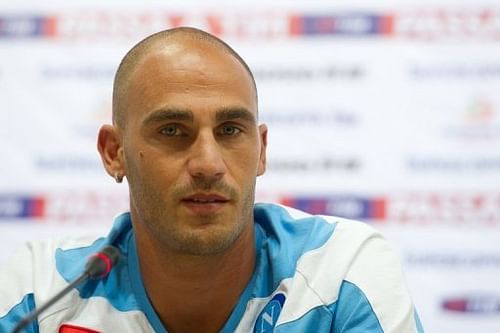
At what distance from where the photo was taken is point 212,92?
178 centimetres

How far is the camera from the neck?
1.88m

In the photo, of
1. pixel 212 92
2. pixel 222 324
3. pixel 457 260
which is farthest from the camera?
pixel 457 260

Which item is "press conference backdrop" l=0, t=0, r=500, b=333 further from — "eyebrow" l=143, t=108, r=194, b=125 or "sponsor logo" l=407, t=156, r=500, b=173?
"eyebrow" l=143, t=108, r=194, b=125

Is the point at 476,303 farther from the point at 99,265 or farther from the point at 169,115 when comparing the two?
the point at 99,265

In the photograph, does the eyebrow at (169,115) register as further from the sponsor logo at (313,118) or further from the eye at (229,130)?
the sponsor logo at (313,118)

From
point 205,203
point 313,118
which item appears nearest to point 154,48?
point 205,203

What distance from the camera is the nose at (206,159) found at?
1677mm

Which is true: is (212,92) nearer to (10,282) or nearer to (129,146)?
(129,146)

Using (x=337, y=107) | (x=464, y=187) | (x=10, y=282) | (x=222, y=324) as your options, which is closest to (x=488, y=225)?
(x=464, y=187)

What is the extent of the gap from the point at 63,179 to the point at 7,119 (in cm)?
38

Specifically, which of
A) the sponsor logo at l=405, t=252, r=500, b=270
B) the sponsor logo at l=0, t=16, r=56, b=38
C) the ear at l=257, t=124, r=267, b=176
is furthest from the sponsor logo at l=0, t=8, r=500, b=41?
the ear at l=257, t=124, r=267, b=176

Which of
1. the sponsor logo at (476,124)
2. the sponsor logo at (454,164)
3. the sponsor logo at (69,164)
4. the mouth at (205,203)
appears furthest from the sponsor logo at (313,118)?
the mouth at (205,203)

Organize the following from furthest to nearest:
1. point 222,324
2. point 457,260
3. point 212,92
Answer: point 457,260, point 222,324, point 212,92

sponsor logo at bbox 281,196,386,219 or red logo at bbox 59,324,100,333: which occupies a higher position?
red logo at bbox 59,324,100,333
